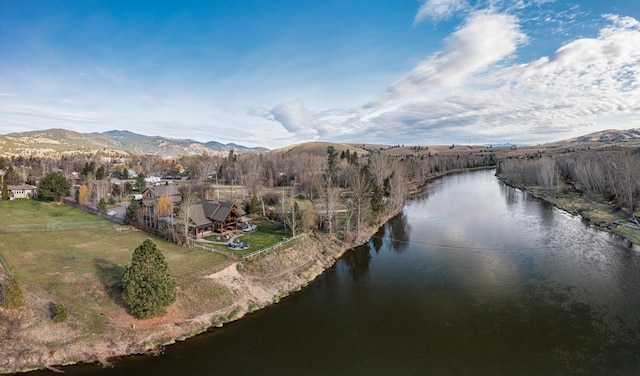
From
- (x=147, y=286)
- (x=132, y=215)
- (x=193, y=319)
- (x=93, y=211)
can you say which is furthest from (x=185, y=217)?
(x=93, y=211)

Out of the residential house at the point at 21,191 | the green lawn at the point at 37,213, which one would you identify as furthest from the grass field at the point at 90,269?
the residential house at the point at 21,191

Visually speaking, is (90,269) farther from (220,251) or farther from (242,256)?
(242,256)

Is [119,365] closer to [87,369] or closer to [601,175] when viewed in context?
[87,369]

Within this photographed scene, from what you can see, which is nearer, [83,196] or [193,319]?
[193,319]

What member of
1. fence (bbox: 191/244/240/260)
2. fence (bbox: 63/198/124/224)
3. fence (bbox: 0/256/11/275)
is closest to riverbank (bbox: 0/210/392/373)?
fence (bbox: 191/244/240/260)

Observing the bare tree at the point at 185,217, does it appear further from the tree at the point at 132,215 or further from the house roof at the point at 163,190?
the house roof at the point at 163,190

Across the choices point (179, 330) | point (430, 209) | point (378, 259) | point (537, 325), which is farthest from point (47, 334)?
point (430, 209)

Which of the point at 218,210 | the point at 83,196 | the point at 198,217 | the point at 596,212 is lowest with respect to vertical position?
the point at 596,212
